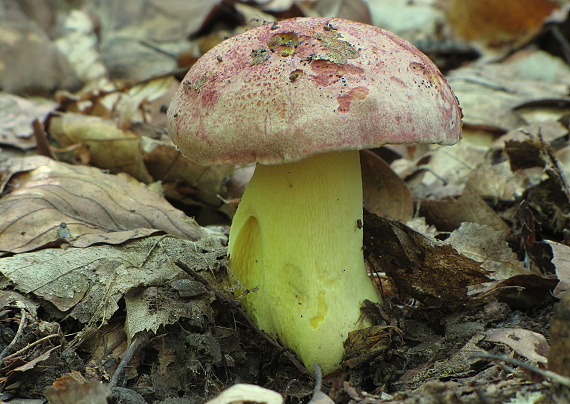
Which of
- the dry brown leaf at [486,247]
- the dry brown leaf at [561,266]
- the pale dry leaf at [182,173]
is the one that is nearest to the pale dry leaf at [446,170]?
the dry brown leaf at [486,247]

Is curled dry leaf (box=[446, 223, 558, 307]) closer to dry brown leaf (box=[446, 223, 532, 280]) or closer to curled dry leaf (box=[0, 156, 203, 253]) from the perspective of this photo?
dry brown leaf (box=[446, 223, 532, 280])

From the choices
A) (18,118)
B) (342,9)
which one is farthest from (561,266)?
(342,9)

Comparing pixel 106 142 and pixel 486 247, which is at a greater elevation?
pixel 486 247

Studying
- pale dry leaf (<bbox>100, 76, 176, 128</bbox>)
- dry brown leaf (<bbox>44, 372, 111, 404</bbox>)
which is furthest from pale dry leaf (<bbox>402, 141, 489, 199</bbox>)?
dry brown leaf (<bbox>44, 372, 111, 404</bbox>)

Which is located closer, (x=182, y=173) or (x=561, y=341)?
(x=561, y=341)

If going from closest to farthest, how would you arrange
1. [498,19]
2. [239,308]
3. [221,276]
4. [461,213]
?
[239,308] → [221,276] → [461,213] → [498,19]

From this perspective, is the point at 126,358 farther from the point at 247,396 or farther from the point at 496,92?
the point at 496,92
